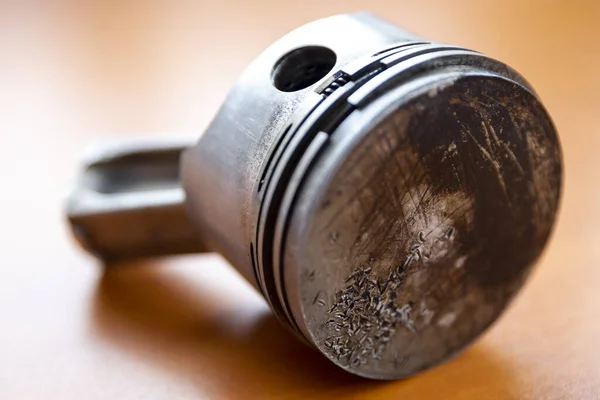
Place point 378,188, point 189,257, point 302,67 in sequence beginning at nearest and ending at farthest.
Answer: point 378,188 < point 302,67 < point 189,257

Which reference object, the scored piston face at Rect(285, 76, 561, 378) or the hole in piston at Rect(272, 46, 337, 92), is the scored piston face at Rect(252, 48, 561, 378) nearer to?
the scored piston face at Rect(285, 76, 561, 378)

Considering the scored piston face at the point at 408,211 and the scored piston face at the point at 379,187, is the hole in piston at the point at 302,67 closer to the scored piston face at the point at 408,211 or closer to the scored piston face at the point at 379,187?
the scored piston face at the point at 379,187

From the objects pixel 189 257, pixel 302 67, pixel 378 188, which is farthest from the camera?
pixel 189 257

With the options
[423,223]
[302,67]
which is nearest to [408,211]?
[423,223]

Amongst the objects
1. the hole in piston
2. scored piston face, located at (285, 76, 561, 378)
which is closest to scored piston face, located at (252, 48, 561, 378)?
scored piston face, located at (285, 76, 561, 378)

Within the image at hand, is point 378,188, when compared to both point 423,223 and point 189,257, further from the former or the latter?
point 189,257

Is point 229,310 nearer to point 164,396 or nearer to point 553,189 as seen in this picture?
point 164,396

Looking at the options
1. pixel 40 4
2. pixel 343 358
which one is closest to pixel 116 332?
pixel 343 358
